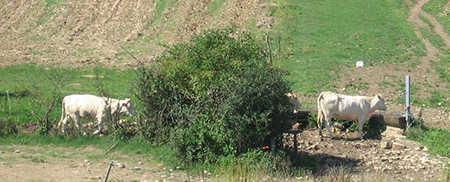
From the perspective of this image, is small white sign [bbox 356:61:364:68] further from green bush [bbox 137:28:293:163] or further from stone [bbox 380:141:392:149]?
green bush [bbox 137:28:293:163]

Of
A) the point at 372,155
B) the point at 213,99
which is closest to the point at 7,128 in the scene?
the point at 213,99

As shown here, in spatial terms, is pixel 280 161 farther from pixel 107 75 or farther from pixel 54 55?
pixel 54 55

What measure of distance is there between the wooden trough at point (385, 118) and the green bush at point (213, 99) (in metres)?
3.04

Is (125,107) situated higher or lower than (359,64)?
lower

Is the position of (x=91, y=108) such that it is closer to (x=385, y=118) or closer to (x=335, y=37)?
(x=385, y=118)

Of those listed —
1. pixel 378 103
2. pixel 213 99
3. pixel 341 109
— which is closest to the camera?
pixel 213 99

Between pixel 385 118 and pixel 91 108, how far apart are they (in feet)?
31.6

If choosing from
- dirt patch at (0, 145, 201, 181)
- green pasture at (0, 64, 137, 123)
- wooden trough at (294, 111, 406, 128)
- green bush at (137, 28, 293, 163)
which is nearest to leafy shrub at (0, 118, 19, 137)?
green pasture at (0, 64, 137, 123)

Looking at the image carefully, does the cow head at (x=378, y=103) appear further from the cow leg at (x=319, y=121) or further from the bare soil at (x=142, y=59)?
the cow leg at (x=319, y=121)

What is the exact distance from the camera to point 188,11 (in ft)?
131

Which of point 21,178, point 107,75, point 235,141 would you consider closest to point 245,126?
point 235,141

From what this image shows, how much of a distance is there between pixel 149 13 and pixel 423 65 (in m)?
18.5

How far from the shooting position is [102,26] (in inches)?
1505

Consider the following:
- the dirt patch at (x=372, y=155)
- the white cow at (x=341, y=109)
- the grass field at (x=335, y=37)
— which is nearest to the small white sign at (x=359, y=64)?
the grass field at (x=335, y=37)
